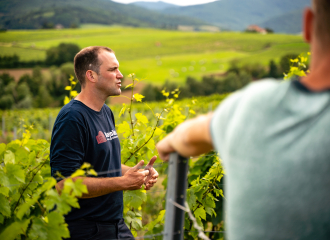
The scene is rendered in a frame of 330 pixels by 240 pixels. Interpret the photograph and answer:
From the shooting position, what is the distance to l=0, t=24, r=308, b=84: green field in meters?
75.2

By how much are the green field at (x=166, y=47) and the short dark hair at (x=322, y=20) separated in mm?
68382

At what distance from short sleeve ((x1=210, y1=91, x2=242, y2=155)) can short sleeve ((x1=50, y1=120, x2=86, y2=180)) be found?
1.16 metres

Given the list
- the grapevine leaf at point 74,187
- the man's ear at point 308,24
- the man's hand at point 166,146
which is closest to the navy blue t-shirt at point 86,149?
the grapevine leaf at point 74,187

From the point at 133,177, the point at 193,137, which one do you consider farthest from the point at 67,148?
the point at 193,137

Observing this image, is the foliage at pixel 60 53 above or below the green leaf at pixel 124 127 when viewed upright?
above

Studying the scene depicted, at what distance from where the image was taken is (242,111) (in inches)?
30.1

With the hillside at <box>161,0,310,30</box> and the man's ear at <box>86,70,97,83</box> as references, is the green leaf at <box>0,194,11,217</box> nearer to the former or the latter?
the man's ear at <box>86,70,97,83</box>

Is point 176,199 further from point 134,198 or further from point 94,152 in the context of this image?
point 134,198

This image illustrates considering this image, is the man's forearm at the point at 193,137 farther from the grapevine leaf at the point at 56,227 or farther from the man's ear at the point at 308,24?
the grapevine leaf at the point at 56,227

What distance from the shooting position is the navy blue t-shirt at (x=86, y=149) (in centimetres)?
178

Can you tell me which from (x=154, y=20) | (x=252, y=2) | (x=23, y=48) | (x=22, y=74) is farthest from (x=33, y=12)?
(x=252, y=2)

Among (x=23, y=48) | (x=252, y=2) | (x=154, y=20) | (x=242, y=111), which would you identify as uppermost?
(x=252, y=2)

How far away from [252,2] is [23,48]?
160060 millimetres

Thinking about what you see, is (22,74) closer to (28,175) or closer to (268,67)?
(268,67)
